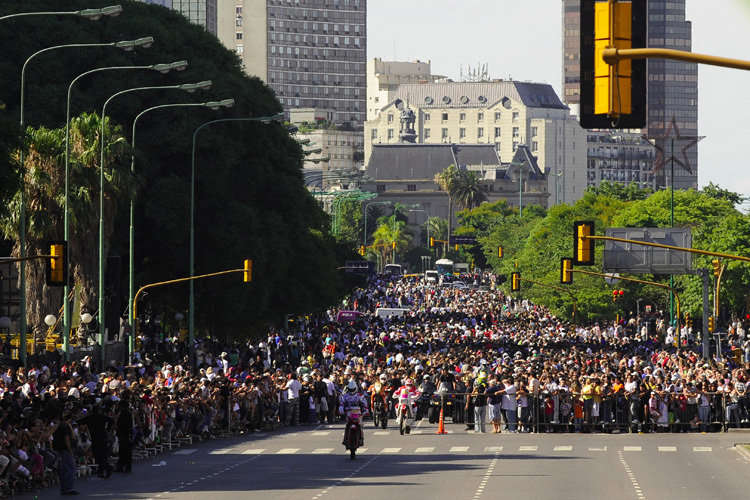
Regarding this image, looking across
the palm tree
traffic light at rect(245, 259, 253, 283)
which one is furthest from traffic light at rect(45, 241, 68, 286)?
traffic light at rect(245, 259, 253, 283)

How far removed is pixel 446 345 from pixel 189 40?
16117 mm

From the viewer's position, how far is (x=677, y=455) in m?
31.5

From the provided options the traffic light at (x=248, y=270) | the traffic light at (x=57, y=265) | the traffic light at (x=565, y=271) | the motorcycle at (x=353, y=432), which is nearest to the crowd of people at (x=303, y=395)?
the traffic light at (x=57, y=265)

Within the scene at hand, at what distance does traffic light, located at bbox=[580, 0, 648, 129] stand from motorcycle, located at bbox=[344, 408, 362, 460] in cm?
1841

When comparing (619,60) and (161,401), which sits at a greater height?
(619,60)

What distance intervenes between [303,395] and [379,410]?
2102 millimetres

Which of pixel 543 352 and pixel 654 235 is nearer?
pixel 543 352

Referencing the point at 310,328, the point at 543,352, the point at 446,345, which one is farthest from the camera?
the point at 310,328

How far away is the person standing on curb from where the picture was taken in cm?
2342

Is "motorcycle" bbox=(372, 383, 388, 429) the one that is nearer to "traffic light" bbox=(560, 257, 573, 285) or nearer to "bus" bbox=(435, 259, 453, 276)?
"traffic light" bbox=(560, 257, 573, 285)

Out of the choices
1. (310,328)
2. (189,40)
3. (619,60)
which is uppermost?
(189,40)

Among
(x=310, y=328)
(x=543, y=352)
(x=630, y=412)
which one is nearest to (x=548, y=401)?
(x=630, y=412)

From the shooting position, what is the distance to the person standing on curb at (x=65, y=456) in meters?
23.4

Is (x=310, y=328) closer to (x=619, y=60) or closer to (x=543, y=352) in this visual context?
(x=543, y=352)
